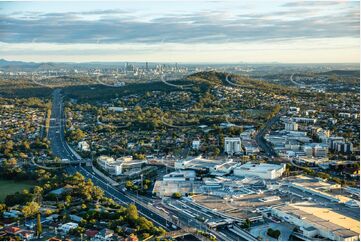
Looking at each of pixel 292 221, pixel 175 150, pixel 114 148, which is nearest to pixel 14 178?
pixel 114 148

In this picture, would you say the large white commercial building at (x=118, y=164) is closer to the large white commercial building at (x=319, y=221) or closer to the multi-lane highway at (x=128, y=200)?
the multi-lane highway at (x=128, y=200)

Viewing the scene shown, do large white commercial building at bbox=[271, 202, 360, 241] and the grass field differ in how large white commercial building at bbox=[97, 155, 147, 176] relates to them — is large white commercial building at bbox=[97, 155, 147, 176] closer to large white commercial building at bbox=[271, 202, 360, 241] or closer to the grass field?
the grass field

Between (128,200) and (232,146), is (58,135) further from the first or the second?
(128,200)

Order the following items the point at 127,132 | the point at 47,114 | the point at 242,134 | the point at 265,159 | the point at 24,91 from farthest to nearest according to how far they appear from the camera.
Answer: the point at 24,91, the point at 47,114, the point at 127,132, the point at 242,134, the point at 265,159

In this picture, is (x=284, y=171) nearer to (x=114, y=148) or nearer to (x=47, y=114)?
(x=114, y=148)

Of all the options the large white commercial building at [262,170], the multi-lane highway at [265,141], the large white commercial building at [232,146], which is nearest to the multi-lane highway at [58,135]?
the large white commercial building at [232,146]

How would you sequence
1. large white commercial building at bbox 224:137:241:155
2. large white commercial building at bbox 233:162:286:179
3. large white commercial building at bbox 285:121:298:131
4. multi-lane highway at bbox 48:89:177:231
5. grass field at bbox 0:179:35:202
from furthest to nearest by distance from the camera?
large white commercial building at bbox 285:121:298:131, large white commercial building at bbox 224:137:241:155, large white commercial building at bbox 233:162:286:179, grass field at bbox 0:179:35:202, multi-lane highway at bbox 48:89:177:231

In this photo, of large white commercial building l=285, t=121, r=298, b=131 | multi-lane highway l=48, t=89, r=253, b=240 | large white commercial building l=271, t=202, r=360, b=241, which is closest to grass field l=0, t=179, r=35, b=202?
multi-lane highway l=48, t=89, r=253, b=240
